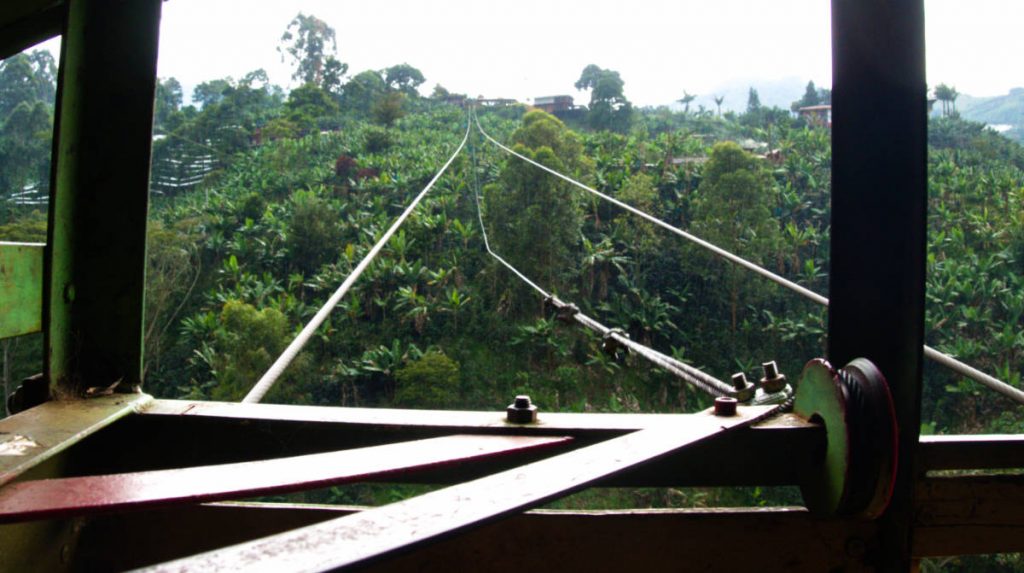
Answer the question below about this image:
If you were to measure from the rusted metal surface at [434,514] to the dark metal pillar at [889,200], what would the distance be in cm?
19

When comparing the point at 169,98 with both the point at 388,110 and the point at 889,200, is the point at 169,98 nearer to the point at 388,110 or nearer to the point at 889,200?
the point at 388,110

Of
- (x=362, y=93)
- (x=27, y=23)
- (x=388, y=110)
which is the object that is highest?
(x=362, y=93)

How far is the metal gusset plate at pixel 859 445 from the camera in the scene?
0.51 meters

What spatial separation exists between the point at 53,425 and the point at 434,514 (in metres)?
0.43

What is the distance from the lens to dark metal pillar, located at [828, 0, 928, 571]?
0.58 meters

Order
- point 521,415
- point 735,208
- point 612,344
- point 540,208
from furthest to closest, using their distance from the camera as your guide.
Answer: point 540,208
point 735,208
point 612,344
point 521,415

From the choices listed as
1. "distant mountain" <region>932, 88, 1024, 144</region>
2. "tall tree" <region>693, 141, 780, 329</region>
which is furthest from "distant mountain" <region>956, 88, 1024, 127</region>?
"tall tree" <region>693, 141, 780, 329</region>

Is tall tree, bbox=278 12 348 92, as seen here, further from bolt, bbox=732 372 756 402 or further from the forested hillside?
bolt, bbox=732 372 756 402

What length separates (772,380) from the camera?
710 millimetres

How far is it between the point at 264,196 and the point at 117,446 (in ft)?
24.5

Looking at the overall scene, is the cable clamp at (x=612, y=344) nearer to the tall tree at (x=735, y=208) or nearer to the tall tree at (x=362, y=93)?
the tall tree at (x=735, y=208)

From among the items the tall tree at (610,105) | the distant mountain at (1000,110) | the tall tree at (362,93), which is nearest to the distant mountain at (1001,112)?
the distant mountain at (1000,110)

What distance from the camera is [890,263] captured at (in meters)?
0.60

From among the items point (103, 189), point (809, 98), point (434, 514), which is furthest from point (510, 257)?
point (434, 514)
